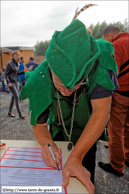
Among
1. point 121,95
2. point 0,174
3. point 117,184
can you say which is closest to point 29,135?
point 117,184

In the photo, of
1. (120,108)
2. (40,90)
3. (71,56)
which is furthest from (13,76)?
(71,56)

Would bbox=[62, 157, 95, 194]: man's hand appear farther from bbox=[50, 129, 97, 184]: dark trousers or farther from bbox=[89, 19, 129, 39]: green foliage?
bbox=[89, 19, 129, 39]: green foliage

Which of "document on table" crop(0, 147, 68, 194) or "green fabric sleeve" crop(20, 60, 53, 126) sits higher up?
"green fabric sleeve" crop(20, 60, 53, 126)

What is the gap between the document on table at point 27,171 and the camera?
671 mm

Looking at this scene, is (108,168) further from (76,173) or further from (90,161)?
(76,173)

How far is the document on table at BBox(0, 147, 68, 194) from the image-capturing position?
0.67m

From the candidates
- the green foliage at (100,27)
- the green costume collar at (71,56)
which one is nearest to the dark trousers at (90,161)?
the green costume collar at (71,56)

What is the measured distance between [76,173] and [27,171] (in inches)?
9.4

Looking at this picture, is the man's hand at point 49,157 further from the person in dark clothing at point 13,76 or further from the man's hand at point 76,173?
the person in dark clothing at point 13,76

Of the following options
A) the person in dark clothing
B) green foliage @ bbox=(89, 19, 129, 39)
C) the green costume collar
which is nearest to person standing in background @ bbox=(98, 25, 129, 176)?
the green costume collar

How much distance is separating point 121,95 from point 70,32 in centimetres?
124

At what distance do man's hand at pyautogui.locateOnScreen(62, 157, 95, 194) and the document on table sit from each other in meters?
0.04

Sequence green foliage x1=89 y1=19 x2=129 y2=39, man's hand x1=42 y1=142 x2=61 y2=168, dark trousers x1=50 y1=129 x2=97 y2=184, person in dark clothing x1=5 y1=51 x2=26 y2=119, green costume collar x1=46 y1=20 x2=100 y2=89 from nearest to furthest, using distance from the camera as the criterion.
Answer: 1. green costume collar x1=46 y1=20 x2=100 y2=89
2. man's hand x1=42 y1=142 x2=61 y2=168
3. dark trousers x1=50 y1=129 x2=97 y2=184
4. person in dark clothing x1=5 y1=51 x2=26 y2=119
5. green foliage x1=89 y1=19 x2=129 y2=39

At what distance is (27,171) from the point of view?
29.3 inches
